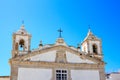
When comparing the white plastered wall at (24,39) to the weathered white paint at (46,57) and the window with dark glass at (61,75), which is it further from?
the window with dark glass at (61,75)

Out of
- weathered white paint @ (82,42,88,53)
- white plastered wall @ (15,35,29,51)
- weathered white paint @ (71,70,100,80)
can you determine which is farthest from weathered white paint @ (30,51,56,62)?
weathered white paint @ (82,42,88,53)

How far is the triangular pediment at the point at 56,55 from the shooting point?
85.6ft

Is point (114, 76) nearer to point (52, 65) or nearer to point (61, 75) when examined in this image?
point (61, 75)

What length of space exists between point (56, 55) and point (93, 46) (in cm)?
518

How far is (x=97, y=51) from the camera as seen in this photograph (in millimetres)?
29156

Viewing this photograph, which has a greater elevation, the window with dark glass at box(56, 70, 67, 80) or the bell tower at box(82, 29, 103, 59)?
the bell tower at box(82, 29, 103, 59)

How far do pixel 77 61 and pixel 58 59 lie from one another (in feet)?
6.91

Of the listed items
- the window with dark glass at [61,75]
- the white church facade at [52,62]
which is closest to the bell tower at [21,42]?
the white church facade at [52,62]

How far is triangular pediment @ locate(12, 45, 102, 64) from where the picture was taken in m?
26.1

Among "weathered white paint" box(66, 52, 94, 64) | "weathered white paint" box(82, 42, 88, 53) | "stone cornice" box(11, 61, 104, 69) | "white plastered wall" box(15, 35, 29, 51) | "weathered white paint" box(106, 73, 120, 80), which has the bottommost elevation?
"weathered white paint" box(106, 73, 120, 80)

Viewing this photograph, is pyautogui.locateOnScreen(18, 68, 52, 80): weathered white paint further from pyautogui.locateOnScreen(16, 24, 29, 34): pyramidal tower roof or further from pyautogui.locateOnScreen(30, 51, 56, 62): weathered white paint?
pyautogui.locateOnScreen(16, 24, 29, 34): pyramidal tower roof

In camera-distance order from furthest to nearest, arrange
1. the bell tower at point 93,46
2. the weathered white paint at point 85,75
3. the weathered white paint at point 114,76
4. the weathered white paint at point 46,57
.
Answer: the weathered white paint at point 114,76, the bell tower at point 93,46, the weathered white paint at point 46,57, the weathered white paint at point 85,75

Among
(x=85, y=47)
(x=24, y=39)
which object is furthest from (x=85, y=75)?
(x=24, y=39)

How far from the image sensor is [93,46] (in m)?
29.5
